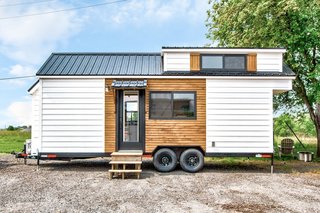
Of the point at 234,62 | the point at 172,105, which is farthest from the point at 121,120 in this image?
the point at 234,62

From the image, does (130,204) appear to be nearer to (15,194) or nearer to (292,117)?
(15,194)

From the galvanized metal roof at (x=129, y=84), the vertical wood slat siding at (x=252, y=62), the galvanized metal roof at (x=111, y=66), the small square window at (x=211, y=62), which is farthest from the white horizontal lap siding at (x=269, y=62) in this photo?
the galvanized metal roof at (x=129, y=84)

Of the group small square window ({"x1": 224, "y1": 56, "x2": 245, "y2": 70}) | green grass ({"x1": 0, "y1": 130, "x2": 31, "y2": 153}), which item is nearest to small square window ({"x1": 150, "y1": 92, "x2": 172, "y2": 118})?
small square window ({"x1": 224, "y1": 56, "x2": 245, "y2": 70})

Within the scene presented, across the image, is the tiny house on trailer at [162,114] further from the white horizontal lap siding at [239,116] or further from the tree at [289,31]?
the tree at [289,31]

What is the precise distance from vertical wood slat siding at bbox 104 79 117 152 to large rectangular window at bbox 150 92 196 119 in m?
1.46

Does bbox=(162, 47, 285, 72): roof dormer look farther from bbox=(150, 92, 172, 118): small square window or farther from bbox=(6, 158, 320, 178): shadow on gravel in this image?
bbox=(6, 158, 320, 178): shadow on gravel

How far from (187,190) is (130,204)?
198 centimetres

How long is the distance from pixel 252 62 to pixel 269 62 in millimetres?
687

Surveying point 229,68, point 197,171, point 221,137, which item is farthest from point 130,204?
point 229,68

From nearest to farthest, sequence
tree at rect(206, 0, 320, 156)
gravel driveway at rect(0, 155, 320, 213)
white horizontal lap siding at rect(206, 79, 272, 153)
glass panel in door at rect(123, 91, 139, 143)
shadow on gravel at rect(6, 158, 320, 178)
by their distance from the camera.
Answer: gravel driveway at rect(0, 155, 320, 213) → white horizontal lap siding at rect(206, 79, 272, 153) → glass panel in door at rect(123, 91, 139, 143) → shadow on gravel at rect(6, 158, 320, 178) → tree at rect(206, 0, 320, 156)

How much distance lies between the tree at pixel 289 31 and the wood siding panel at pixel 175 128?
7.35 metres

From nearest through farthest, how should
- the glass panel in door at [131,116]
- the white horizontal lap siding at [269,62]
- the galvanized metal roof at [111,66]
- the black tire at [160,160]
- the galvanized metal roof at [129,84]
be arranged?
the galvanized metal roof at [129,84], the black tire at [160,160], the galvanized metal roof at [111,66], the glass panel in door at [131,116], the white horizontal lap siding at [269,62]

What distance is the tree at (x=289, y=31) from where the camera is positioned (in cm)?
1453

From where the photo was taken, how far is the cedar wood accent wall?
1038 centimetres
